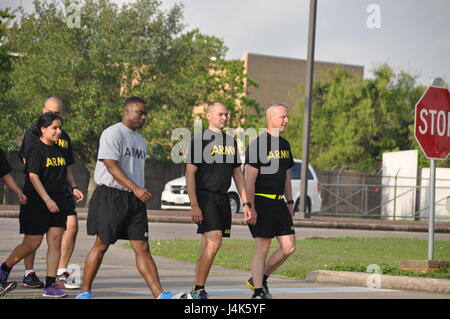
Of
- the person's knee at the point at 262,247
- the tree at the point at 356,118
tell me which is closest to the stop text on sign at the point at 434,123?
the person's knee at the point at 262,247

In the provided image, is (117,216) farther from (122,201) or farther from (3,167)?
(3,167)

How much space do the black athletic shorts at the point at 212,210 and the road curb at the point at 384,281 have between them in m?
2.95

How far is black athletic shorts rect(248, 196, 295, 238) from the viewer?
363 inches

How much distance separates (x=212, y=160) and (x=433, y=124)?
523 centimetres

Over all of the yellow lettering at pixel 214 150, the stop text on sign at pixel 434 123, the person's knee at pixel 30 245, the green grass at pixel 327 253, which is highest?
the stop text on sign at pixel 434 123

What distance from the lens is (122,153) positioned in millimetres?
8125

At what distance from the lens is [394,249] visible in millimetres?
18297

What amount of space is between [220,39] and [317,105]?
15865 millimetres

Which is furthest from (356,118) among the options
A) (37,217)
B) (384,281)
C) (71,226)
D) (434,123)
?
(37,217)

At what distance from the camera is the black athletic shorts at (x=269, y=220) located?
30.2 feet

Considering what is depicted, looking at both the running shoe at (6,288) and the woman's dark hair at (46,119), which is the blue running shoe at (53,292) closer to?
the running shoe at (6,288)

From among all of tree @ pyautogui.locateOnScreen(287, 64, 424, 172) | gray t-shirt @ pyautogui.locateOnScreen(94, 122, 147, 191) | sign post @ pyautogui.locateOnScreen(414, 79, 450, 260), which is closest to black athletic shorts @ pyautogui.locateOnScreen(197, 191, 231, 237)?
gray t-shirt @ pyautogui.locateOnScreen(94, 122, 147, 191)

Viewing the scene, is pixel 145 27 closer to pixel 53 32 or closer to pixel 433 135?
pixel 53 32

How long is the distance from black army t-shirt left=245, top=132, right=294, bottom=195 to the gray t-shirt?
1.31 meters
